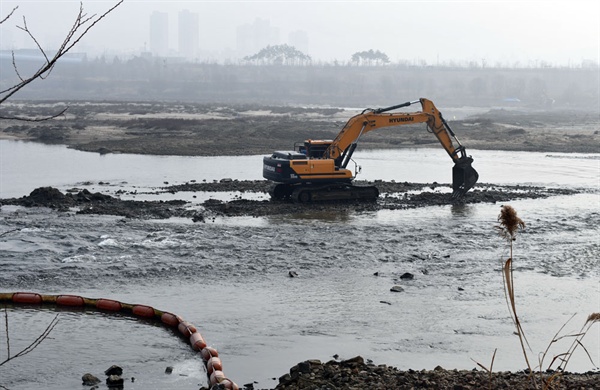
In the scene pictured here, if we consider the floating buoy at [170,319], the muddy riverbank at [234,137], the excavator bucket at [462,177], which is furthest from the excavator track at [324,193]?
the muddy riverbank at [234,137]

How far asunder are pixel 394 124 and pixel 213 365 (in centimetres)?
1707

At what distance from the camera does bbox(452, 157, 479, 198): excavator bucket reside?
1103 inches

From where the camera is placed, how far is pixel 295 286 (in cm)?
1683

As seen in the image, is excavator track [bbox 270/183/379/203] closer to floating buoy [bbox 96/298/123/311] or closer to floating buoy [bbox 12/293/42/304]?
floating buoy [bbox 96/298/123/311]

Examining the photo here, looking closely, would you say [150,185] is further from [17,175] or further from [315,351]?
[315,351]

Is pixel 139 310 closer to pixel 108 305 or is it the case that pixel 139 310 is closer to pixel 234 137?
pixel 108 305

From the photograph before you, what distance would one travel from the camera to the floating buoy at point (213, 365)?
37.1 ft

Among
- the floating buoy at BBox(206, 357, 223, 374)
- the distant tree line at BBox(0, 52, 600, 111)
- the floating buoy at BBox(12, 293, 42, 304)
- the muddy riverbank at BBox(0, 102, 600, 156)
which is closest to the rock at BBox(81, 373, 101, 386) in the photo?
the floating buoy at BBox(206, 357, 223, 374)

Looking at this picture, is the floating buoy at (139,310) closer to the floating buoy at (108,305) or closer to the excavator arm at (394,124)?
the floating buoy at (108,305)

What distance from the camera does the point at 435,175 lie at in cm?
3647

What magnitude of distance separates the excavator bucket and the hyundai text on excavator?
1.89 ft

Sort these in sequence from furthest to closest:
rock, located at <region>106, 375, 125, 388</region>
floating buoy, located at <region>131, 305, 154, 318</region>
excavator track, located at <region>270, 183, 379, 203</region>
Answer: excavator track, located at <region>270, 183, 379, 203</region> → floating buoy, located at <region>131, 305, 154, 318</region> → rock, located at <region>106, 375, 125, 388</region>

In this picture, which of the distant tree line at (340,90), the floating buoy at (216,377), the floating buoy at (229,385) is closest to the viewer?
the floating buoy at (229,385)

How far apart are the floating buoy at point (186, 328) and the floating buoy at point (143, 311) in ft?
3.03
